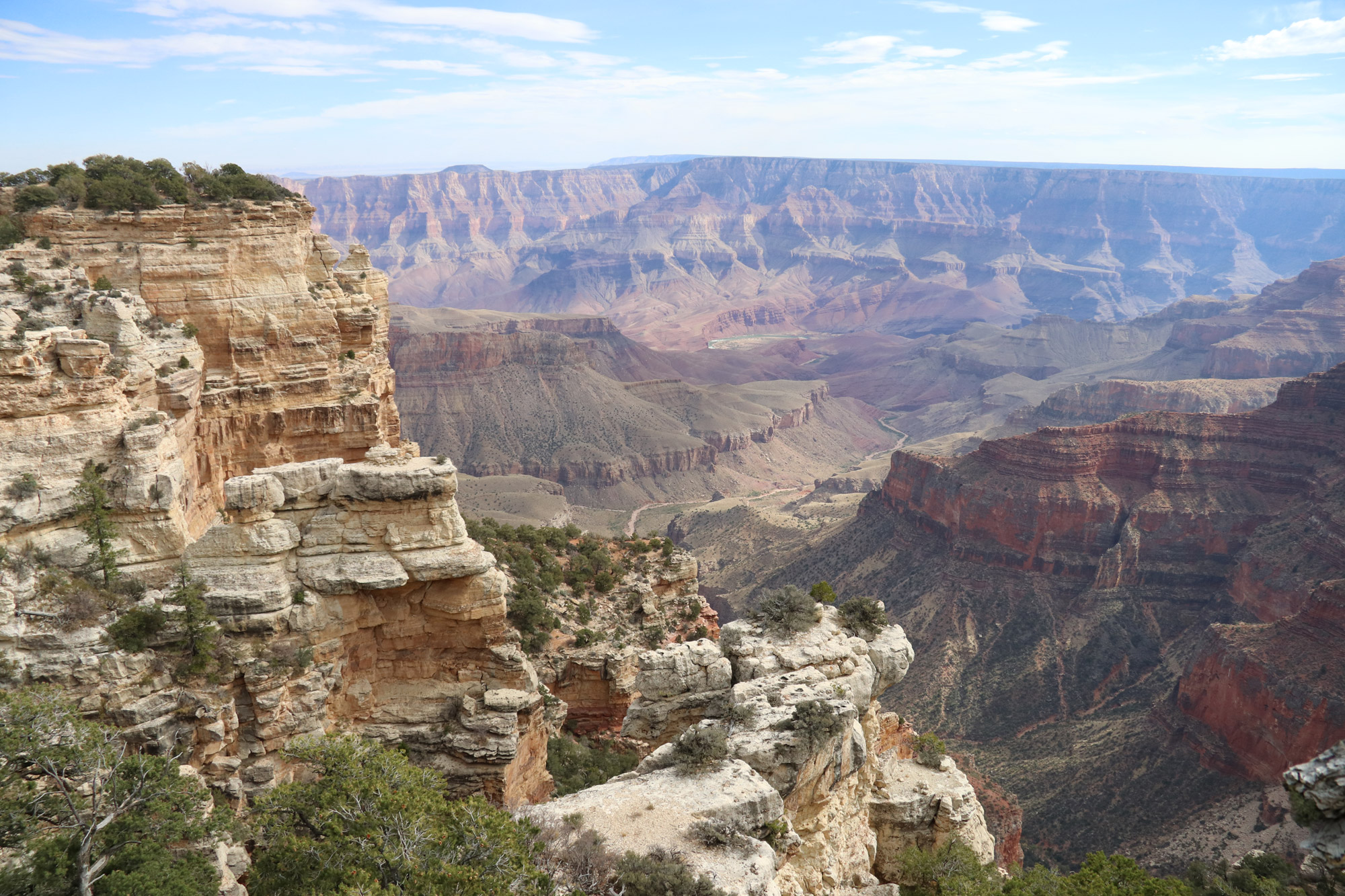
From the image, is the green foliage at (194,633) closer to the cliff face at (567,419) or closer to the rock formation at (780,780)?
the rock formation at (780,780)

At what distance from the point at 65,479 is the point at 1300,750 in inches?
2295

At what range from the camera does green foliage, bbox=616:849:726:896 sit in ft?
55.1

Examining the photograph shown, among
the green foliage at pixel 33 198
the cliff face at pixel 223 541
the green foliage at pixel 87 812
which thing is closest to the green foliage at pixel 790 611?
the cliff face at pixel 223 541

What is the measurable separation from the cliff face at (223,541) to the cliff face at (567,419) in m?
101

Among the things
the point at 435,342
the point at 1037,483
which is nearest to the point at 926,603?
the point at 1037,483

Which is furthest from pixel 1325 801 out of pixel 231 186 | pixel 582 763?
pixel 231 186

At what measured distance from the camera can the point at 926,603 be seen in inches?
3066

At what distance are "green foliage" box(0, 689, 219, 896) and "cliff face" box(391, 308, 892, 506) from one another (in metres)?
111

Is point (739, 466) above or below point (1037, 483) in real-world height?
below

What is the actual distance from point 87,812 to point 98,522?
7.46 metres

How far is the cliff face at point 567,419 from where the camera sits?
5315 inches

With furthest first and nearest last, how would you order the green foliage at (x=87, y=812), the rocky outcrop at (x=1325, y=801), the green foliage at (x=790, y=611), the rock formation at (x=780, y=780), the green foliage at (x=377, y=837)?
the green foliage at (x=790, y=611)
the rocky outcrop at (x=1325, y=801)
the rock formation at (x=780, y=780)
the green foliage at (x=377, y=837)
the green foliage at (x=87, y=812)

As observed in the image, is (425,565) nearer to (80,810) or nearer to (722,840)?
(80,810)

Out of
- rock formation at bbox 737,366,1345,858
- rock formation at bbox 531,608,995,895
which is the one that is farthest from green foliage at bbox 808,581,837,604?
rock formation at bbox 737,366,1345,858
